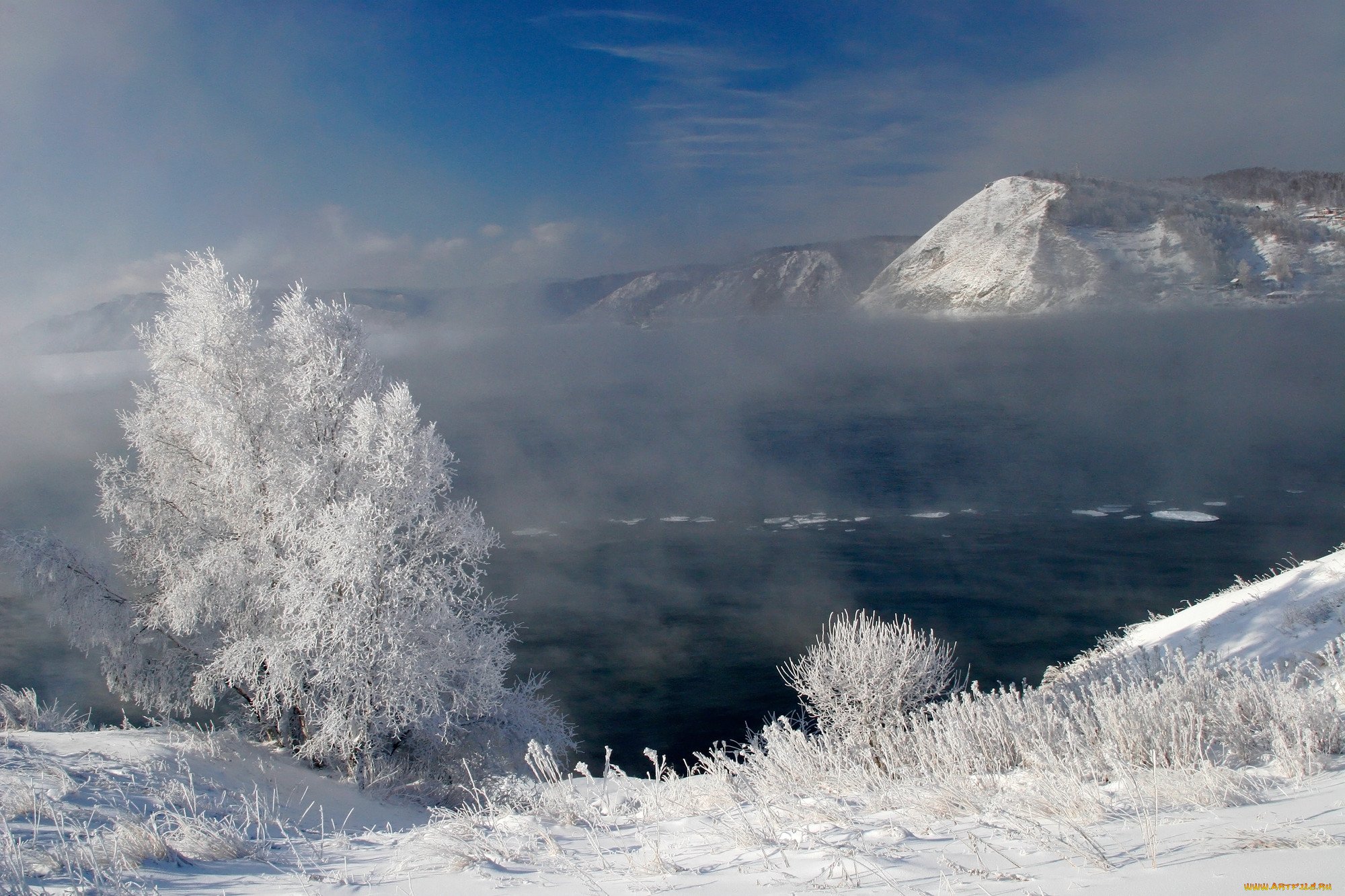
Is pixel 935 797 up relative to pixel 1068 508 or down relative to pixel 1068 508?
up

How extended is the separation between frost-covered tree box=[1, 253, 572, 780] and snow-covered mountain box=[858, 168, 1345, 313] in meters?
185

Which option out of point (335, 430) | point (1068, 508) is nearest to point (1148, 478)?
point (1068, 508)

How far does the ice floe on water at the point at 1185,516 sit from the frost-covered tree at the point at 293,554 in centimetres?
4613

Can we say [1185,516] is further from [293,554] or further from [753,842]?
[753,842]

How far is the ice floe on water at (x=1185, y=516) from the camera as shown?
46.3m

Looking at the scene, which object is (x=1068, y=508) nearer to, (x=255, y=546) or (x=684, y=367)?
(x=255, y=546)

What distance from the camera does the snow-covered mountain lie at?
154 metres

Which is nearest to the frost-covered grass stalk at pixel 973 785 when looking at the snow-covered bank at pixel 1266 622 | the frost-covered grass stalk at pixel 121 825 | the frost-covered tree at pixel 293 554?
the frost-covered grass stalk at pixel 121 825

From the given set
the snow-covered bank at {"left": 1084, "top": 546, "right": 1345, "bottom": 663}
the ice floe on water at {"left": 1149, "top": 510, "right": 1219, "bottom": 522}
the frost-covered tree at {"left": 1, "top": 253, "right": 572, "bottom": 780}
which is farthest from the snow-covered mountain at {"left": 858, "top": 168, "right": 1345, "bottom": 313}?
the frost-covered tree at {"left": 1, "top": 253, "right": 572, "bottom": 780}

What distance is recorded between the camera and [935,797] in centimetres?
426

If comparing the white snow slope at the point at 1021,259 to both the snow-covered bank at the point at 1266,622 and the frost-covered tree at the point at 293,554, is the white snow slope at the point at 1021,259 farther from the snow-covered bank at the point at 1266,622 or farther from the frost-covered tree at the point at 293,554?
the frost-covered tree at the point at 293,554

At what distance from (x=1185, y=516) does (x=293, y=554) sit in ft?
168

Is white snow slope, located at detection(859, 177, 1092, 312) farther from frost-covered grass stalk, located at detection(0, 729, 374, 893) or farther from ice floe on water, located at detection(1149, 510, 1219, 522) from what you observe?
frost-covered grass stalk, located at detection(0, 729, 374, 893)

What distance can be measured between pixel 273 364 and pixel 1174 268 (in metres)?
189
